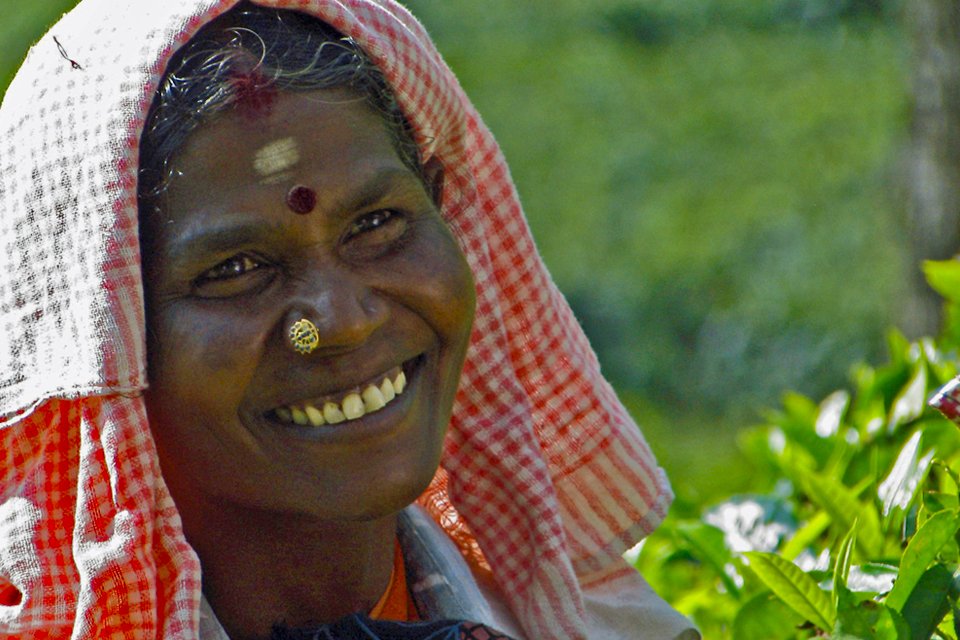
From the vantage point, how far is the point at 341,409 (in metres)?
1.95

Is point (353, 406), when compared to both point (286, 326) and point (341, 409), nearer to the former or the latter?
point (341, 409)

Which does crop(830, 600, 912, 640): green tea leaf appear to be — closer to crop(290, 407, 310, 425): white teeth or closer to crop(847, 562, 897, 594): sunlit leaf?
crop(847, 562, 897, 594): sunlit leaf

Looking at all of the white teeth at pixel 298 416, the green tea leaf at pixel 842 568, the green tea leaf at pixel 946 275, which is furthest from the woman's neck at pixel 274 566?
the green tea leaf at pixel 946 275

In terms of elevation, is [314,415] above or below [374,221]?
below

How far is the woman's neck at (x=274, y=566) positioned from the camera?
2.09m

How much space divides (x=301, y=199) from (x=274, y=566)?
0.54 meters

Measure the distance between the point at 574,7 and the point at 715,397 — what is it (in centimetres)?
438

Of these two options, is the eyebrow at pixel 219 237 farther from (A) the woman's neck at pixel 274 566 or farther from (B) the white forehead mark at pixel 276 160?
(A) the woman's neck at pixel 274 566

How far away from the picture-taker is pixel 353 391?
77.0 inches

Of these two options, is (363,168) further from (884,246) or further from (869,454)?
(884,246)

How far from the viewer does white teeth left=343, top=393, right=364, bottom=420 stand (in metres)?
1.95

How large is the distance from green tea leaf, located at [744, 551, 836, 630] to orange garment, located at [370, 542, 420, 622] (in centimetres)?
54

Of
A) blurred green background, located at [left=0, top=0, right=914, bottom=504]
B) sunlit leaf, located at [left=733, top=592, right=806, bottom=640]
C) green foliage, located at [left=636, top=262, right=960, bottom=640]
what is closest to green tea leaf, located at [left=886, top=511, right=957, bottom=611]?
green foliage, located at [left=636, top=262, right=960, bottom=640]

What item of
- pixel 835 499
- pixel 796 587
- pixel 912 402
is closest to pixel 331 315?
pixel 796 587
